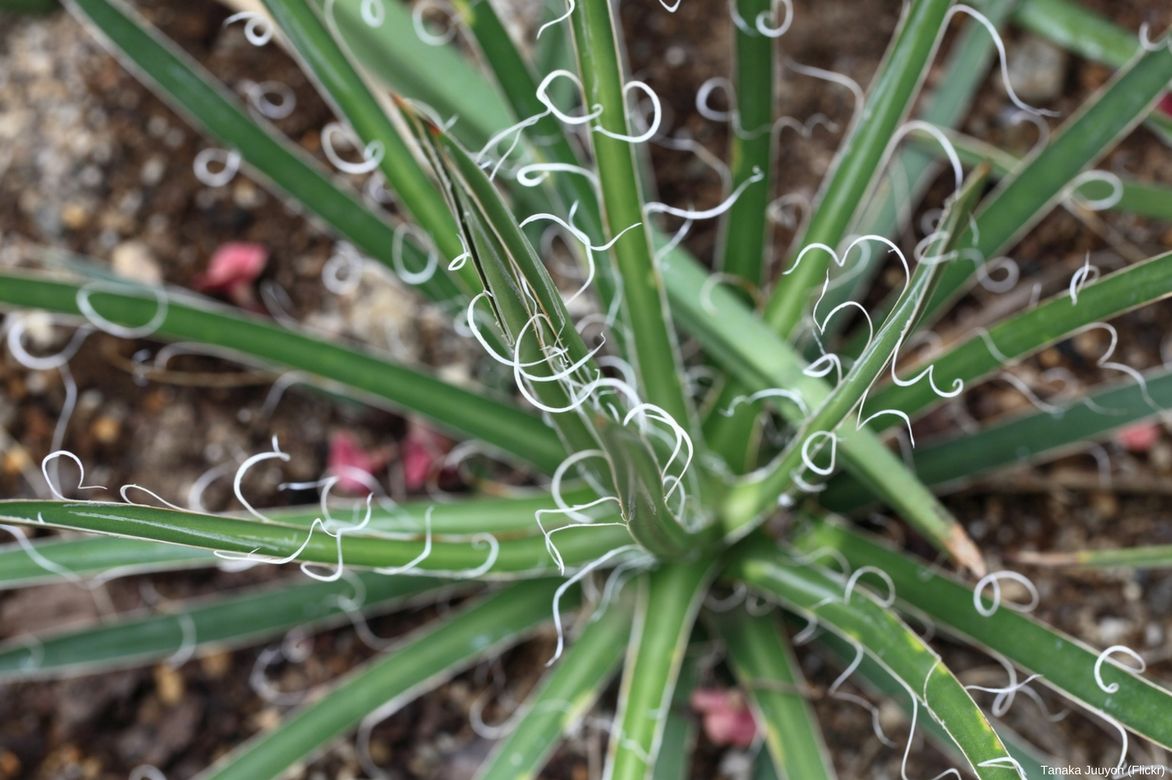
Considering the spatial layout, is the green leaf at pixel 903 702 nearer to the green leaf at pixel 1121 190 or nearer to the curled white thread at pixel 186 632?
the green leaf at pixel 1121 190

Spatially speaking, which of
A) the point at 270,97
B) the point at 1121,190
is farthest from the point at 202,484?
the point at 1121,190

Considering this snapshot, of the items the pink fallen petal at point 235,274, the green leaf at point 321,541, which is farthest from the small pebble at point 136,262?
the green leaf at point 321,541

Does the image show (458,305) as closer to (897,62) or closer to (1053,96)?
(897,62)

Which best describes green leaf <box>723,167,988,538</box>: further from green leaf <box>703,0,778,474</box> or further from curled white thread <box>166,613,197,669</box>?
curled white thread <box>166,613,197,669</box>

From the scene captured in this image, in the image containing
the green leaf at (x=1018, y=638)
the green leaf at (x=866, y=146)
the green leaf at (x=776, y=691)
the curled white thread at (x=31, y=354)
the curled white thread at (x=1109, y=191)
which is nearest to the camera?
the green leaf at (x=1018, y=638)

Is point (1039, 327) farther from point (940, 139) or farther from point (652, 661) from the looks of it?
point (652, 661)

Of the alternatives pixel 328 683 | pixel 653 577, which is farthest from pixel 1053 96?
pixel 328 683

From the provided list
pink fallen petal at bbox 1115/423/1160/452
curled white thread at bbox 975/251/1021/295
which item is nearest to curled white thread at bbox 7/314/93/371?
curled white thread at bbox 975/251/1021/295
